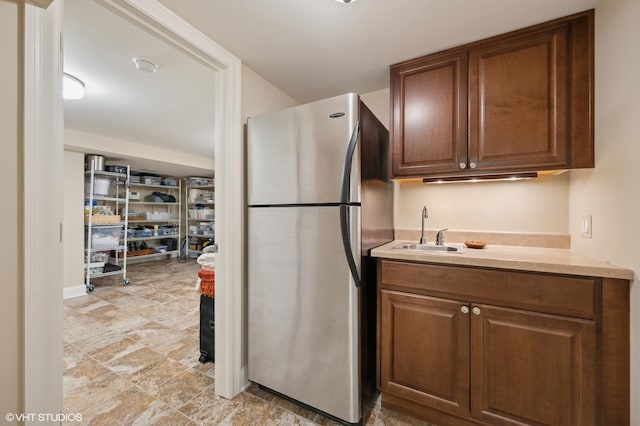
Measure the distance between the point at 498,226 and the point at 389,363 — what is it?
120 cm

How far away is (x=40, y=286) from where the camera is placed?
2.73ft

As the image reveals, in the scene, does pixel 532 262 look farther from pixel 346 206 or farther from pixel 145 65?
pixel 145 65

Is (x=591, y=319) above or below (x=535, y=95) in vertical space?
below

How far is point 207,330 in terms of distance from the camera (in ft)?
6.65

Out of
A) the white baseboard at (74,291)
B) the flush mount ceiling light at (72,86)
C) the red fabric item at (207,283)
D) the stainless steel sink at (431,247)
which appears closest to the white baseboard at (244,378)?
the red fabric item at (207,283)

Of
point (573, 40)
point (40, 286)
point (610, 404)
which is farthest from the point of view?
point (573, 40)

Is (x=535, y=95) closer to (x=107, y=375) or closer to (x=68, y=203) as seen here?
(x=107, y=375)

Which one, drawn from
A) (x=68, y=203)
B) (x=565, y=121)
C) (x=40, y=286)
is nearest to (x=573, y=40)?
(x=565, y=121)

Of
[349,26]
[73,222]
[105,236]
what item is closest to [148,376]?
[349,26]

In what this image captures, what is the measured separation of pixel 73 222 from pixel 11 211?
12.9ft

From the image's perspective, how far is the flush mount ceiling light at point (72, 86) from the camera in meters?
2.06

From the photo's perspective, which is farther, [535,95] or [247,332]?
[247,332]

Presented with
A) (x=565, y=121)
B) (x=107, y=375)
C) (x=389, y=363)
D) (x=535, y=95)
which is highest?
(x=535, y=95)

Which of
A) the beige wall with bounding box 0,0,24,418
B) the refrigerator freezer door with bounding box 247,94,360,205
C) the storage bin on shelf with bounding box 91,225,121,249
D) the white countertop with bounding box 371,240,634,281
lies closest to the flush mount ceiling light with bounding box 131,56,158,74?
the refrigerator freezer door with bounding box 247,94,360,205
